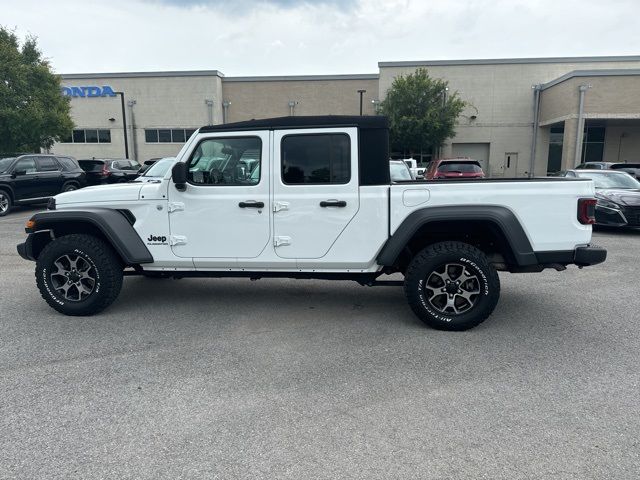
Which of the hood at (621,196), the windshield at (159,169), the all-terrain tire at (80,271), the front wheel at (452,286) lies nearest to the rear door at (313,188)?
the front wheel at (452,286)

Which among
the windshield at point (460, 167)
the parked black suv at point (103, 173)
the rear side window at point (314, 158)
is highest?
the rear side window at point (314, 158)

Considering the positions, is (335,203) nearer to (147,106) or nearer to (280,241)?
(280,241)

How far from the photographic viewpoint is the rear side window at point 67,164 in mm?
14781

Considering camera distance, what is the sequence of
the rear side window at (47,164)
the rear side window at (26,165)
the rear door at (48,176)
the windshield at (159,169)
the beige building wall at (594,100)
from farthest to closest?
the beige building wall at (594,100)
the rear side window at (47,164)
the rear door at (48,176)
the rear side window at (26,165)
the windshield at (159,169)

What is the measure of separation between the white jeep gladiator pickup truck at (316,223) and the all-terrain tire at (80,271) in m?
0.01

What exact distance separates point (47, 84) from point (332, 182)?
854 inches

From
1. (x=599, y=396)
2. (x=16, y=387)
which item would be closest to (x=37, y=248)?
(x=16, y=387)

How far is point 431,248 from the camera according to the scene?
14.7 ft

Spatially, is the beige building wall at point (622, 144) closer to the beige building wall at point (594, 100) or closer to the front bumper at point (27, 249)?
the beige building wall at point (594, 100)

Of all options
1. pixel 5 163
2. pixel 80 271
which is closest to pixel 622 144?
pixel 5 163

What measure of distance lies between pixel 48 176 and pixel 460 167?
1297cm

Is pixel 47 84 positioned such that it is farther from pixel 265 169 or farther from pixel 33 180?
pixel 265 169

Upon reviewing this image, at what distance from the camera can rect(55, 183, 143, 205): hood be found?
480cm

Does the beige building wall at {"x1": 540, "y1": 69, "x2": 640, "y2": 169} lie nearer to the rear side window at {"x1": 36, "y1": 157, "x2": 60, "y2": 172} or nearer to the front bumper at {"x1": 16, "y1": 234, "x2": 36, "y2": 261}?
the rear side window at {"x1": 36, "y1": 157, "x2": 60, "y2": 172}
